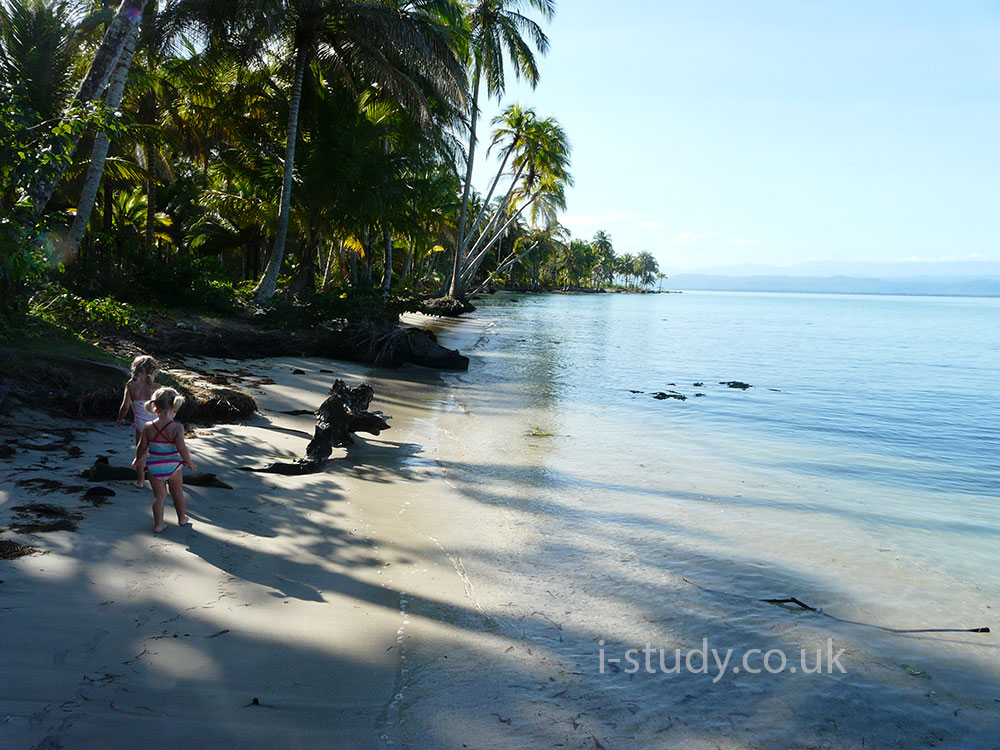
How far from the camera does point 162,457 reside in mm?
4508

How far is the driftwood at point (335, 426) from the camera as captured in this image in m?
6.47

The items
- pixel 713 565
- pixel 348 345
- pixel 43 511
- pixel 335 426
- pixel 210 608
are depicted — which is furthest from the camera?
pixel 348 345

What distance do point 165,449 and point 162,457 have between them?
54 mm

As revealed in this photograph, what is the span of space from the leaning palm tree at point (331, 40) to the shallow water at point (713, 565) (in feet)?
29.6

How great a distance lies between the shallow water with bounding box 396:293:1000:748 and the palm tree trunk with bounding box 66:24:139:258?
6.61m

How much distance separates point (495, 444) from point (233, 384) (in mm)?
3953

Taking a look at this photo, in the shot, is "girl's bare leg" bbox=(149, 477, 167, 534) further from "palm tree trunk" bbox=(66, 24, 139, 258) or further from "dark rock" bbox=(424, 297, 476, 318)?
"dark rock" bbox=(424, 297, 476, 318)

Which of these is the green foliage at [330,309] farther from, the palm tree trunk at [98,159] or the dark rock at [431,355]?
the palm tree trunk at [98,159]

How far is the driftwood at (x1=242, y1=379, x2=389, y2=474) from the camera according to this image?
21.2 ft

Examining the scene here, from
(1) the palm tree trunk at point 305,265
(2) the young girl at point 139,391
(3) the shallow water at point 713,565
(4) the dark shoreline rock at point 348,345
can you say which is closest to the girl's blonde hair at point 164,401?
(2) the young girl at point 139,391

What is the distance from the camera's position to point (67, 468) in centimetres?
519

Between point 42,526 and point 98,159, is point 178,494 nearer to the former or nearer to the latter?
point 42,526

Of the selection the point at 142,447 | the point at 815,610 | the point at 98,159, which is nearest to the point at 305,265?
the point at 98,159

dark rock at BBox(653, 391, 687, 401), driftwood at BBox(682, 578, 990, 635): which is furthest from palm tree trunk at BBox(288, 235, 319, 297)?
driftwood at BBox(682, 578, 990, 635)
